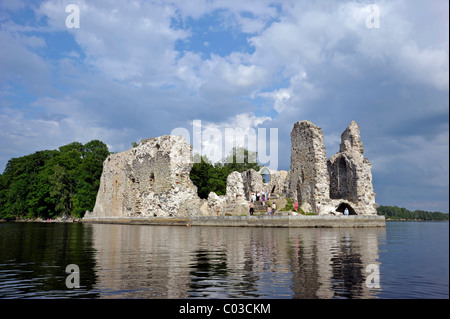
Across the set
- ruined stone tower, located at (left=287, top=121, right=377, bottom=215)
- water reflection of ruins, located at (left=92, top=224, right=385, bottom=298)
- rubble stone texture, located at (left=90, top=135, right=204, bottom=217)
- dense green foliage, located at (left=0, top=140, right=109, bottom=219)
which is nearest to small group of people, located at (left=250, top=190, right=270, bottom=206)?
ruined stone tower, located at (left=287, top=121, right=377, bottom=215)

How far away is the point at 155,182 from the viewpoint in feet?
128

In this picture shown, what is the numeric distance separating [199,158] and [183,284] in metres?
70.5

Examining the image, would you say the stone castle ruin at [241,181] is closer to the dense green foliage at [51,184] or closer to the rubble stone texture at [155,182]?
the rubble stone texture at [155,182]

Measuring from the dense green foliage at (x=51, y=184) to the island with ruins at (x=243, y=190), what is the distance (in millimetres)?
16754

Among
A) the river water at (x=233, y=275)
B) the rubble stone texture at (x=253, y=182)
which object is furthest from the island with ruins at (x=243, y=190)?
the river water at (x=233, y=275)

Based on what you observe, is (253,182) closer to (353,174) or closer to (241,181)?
(241,181)

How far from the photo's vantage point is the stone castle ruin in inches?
1310

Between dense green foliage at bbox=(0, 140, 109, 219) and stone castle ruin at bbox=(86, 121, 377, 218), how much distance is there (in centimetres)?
1771

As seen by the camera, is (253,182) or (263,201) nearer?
(263,201)

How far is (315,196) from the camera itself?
1291 inches

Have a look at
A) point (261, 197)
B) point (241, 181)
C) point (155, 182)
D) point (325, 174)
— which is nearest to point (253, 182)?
point (241, 181)

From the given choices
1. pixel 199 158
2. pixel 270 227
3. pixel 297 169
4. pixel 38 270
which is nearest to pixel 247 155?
pixel 199 158

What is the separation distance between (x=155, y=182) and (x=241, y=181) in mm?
9696
